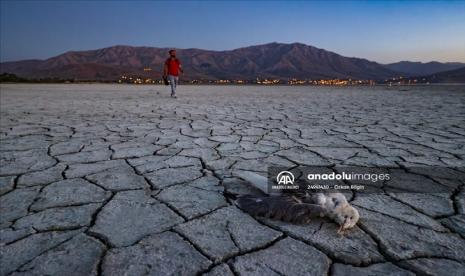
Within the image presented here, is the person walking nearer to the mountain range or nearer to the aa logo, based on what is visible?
the aa logo

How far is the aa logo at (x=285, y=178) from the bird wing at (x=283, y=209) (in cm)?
29

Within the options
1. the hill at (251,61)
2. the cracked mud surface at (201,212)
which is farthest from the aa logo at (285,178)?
the hill at (251,61)

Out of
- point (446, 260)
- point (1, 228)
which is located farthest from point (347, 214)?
point (1, 228)

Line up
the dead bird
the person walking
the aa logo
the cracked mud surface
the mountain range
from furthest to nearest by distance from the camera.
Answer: the mountain range, the person walking, the aa logo, the dead bird, the cracked mud surface

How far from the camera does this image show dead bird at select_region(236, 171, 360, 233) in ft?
4.21

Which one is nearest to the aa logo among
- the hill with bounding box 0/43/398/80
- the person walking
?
the person walking

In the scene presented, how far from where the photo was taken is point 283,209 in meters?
1.36

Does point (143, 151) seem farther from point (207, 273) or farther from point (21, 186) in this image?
point (207, 273)

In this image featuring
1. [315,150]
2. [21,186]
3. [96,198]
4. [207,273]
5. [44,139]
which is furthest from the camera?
[44,139]

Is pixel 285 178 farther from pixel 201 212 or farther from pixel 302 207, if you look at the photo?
pixel 201 212

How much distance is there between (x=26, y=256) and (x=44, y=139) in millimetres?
2288

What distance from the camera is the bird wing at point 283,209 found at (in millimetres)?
1331

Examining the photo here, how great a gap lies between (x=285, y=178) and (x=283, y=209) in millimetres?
463

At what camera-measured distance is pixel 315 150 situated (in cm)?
255
